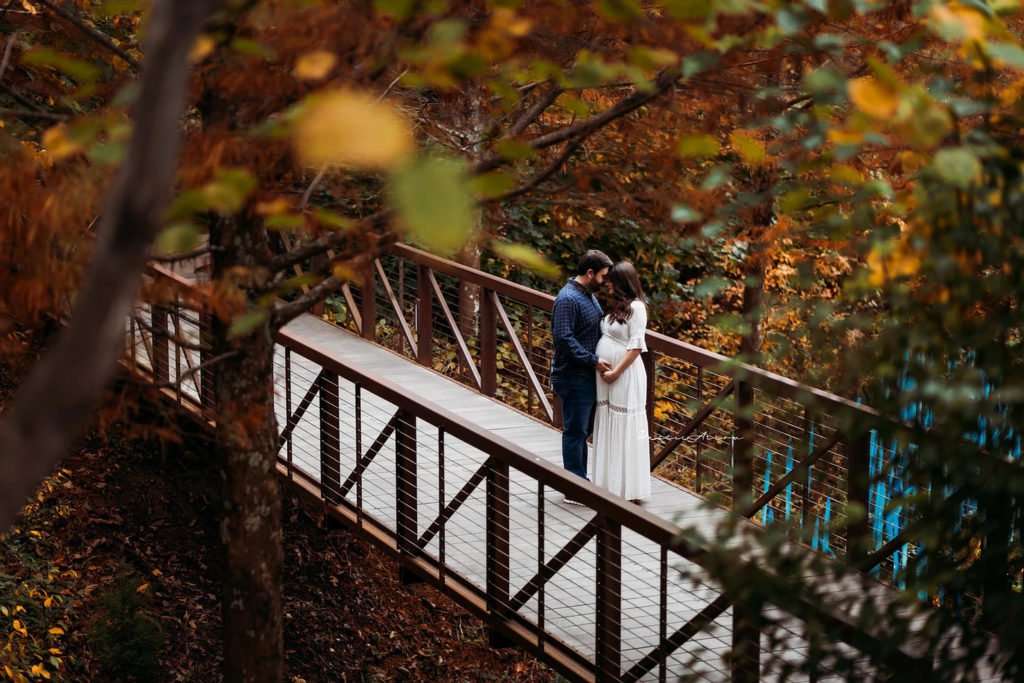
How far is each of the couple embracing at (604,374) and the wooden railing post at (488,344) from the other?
2639 millimetres

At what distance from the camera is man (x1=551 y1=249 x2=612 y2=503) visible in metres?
8.31

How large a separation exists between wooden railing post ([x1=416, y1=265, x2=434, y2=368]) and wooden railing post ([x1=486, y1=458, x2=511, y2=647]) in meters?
4.84

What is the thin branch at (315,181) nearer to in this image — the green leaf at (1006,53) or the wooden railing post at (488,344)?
the green leaf at (1006,53)

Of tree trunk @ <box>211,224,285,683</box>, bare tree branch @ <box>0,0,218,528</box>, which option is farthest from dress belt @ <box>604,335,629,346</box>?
bare tree branch @ <box>0,0,218,528</box>

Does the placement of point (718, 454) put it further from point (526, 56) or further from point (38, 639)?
point (38, 639)

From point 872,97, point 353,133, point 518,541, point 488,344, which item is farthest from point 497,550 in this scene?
point 353,133

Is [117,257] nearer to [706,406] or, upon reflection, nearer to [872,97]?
[872,97]

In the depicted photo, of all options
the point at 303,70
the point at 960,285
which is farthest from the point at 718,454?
the point at 303,70

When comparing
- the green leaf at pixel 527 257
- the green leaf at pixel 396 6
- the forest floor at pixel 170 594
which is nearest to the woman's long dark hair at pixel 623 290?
the forest floor at pixel 170 594

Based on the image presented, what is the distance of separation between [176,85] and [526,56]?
3.10 meters

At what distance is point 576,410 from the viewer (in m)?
8.53

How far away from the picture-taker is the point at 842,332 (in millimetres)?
3736

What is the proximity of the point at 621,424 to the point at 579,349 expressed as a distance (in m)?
0.53

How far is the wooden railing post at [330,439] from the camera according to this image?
8.88 metres
